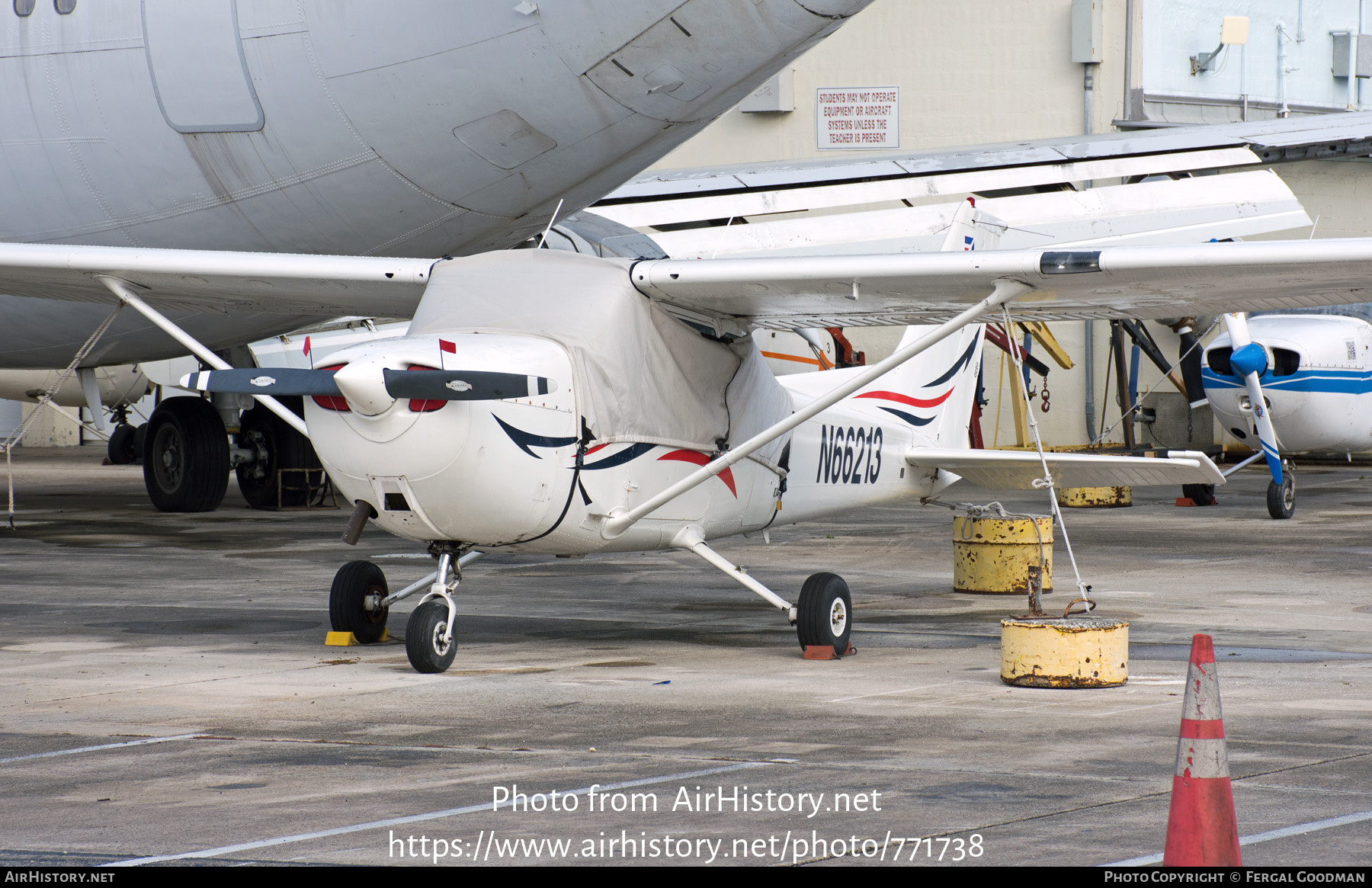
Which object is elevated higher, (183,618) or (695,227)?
(695,227)

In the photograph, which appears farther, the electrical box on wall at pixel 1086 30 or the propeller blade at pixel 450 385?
the electrical box on wall at pixel 1086 30

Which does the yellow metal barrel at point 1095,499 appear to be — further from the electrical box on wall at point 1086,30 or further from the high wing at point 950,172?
the electrical box on wall at point 1086,30

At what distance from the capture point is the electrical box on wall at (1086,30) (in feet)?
81.3

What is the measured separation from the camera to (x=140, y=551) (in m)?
13.6

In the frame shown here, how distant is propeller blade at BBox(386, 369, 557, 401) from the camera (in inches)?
266

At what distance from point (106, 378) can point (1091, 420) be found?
614 inches

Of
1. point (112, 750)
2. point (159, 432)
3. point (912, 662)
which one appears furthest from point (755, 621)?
point (159, 432)

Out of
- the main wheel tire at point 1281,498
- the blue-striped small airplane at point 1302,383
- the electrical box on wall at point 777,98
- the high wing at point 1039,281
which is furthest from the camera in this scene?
the electrical box on wall at point 777,98

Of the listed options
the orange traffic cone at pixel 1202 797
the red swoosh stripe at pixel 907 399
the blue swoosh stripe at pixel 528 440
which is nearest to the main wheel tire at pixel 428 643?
the blue swoosh stripe at pixel 528 440

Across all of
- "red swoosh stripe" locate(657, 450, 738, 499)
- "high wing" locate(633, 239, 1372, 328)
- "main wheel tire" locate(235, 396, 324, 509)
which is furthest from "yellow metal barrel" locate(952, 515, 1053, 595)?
"main wheel tire" locate(235, 396, 324, 509)

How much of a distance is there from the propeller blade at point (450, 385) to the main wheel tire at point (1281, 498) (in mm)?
11065

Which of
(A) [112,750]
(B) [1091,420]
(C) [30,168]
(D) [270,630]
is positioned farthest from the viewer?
(B) [1091,420]

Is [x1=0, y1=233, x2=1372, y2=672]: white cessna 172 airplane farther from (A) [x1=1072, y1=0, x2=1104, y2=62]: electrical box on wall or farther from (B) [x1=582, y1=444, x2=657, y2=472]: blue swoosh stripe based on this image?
(A) [x1=1072, y1=0, x2=1104, y2=62]: electrical box on wall
